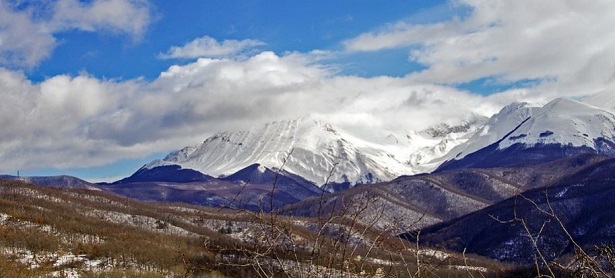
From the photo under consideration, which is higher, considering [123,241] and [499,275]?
[123,241]

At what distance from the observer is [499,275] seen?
150375 millimetres

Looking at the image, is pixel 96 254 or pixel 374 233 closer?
pixel 374 233

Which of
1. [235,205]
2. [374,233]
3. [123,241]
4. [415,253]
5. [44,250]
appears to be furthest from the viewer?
[123,241]

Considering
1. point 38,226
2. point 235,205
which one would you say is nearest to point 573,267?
point 235,205

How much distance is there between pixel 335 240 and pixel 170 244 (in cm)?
17549

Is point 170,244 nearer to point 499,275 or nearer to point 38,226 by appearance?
point 38,226

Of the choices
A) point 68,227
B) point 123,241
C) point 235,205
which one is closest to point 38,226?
point 68,227

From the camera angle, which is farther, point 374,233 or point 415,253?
point 374,233

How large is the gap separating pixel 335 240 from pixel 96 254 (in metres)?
154

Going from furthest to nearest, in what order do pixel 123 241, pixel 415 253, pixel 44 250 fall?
pixel 123 241, pixel 44 250, pixel 415 253

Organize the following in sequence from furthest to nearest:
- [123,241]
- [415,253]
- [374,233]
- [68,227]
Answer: [68,227] → [123,241] → [374,233] → [415,253]

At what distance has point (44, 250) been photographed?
477 feet

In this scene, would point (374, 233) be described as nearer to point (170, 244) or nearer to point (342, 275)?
point (342, 275)

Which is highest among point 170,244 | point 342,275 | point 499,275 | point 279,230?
point 279,230
